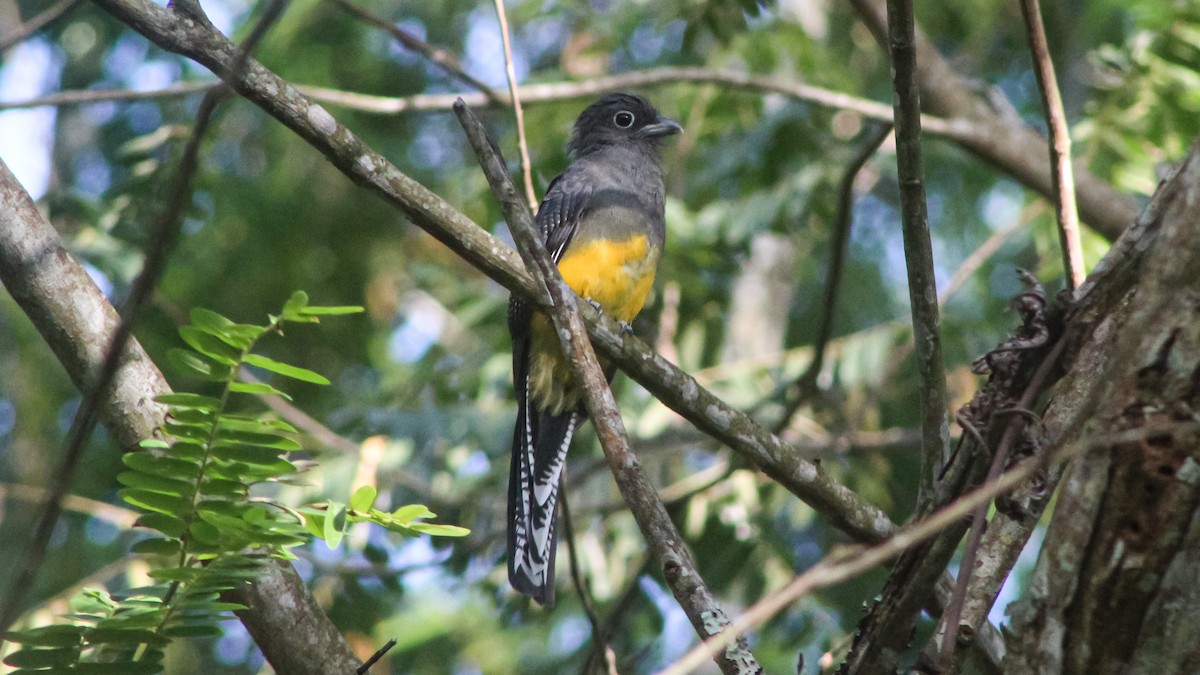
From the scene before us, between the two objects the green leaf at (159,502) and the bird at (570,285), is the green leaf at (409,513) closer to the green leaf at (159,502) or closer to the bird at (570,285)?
the green leaf at (159,502)

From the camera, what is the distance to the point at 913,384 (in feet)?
24.6

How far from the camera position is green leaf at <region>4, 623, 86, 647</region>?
2.21 meters

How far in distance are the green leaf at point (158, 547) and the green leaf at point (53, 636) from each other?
179mm

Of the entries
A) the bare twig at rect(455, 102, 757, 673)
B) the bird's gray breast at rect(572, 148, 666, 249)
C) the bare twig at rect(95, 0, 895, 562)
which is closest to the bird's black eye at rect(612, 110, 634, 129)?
the bird's gray breast at rect(572, 148, 666, 249)

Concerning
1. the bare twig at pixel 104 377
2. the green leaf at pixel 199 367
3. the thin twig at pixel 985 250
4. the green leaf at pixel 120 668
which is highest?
the thin twig at pixel 985 250

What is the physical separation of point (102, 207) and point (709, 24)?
9.67ft

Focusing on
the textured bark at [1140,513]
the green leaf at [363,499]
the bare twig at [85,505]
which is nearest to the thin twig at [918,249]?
the textured bark at [1140,513]

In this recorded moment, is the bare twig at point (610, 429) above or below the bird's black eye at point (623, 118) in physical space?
below

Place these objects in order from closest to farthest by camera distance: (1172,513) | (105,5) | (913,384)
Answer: (1172,513) < (105,5) < (913,384)

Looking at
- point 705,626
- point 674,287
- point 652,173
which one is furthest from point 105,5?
point 674,287

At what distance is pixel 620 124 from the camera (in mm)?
6473

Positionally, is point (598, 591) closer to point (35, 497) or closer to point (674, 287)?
point (674, 287)

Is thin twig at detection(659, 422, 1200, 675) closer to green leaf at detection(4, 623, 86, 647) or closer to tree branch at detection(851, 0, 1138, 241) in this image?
green leaf at detection(4, 623, 86, 647)

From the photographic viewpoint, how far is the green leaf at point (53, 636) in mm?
2214
